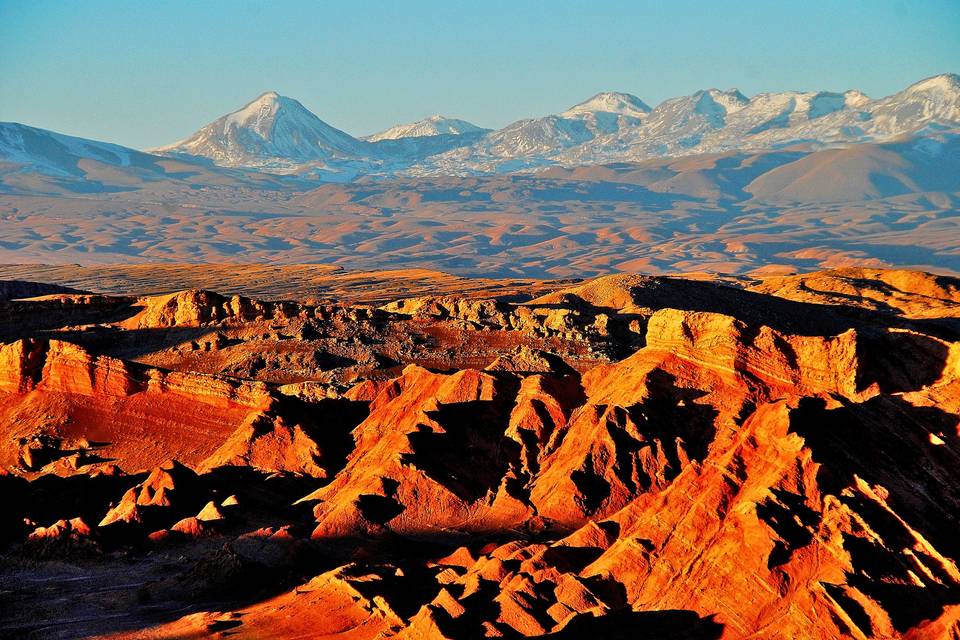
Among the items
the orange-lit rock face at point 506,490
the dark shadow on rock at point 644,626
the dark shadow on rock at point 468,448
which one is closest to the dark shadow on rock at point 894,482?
the orange-lit rock face at point 506,490

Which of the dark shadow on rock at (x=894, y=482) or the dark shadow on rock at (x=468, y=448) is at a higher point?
the dark shadow on rock at (x=894, y=482)

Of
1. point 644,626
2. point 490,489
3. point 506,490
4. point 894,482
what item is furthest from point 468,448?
point 644,626

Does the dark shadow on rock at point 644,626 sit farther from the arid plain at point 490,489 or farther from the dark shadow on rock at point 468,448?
the dark shadow on rock at point 468,448

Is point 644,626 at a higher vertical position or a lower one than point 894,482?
lower

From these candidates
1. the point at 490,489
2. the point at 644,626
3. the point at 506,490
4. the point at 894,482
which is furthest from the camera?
the point at 490,489

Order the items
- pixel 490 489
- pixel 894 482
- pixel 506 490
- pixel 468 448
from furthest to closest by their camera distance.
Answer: pixel 468 448 < pixel 490 489 < pixel 506 490 < pixel 894 482

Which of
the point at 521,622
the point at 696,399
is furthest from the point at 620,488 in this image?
the point at 521,622

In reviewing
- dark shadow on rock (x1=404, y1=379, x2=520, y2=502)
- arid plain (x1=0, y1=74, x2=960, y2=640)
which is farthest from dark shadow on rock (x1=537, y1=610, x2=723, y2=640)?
dark shadow on rock (x1=404, y1=379, x2=520, y2=502)

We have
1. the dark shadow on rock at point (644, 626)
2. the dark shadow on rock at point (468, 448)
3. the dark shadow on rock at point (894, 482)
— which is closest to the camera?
the dark shadow on rock at point (644, 626)

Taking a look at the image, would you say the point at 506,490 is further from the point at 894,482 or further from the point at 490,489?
the point at 894,482
